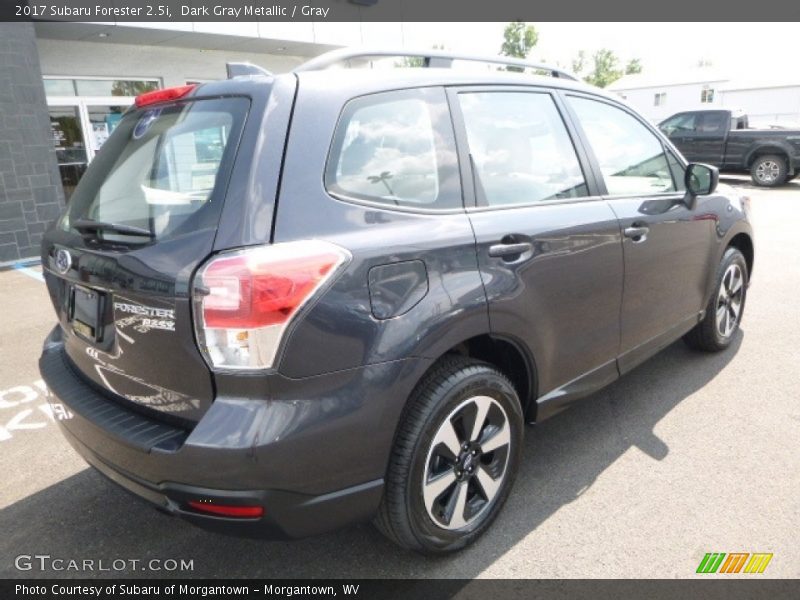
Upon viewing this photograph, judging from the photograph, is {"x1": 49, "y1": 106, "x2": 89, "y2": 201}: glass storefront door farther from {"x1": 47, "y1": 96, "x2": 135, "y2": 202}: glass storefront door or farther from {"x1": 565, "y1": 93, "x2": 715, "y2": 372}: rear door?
{"x1": 565, "y1": 93, "x2": 715, "y2": 372}: rear door

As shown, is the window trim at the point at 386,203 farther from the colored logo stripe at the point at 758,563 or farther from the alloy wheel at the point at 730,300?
the alloy wheel at the point at 730,300

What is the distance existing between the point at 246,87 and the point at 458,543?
6.01 feet

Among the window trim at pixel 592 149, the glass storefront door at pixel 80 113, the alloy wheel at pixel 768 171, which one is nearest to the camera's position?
the window trim at pixel 592 149

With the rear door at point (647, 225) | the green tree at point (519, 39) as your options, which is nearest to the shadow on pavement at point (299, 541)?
the rear door at point (647, 225)

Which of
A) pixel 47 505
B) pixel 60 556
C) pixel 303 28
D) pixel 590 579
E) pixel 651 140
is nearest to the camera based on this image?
pixel 590 579

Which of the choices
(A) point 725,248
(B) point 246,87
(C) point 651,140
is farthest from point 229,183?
(A) point 725,248

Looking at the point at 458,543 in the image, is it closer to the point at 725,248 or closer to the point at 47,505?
the point at 47,505

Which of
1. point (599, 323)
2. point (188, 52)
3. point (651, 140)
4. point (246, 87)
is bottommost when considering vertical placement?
point (599, 323)

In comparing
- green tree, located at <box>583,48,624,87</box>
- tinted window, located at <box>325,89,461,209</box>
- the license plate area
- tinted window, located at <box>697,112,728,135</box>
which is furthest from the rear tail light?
green tree, located at <box>583,48,624,87</box>

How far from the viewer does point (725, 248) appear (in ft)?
12.7

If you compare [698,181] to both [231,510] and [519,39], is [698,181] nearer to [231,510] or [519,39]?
[231,510]

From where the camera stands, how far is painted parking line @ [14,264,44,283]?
23.4 feet

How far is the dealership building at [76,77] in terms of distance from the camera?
25.2 feet

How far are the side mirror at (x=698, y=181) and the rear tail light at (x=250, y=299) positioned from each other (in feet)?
8.53
